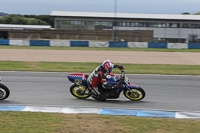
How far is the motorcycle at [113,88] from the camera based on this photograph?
1038 cm

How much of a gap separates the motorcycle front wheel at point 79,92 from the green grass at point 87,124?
2359 millimetres

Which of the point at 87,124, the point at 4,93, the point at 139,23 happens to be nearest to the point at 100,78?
the point at 87,124

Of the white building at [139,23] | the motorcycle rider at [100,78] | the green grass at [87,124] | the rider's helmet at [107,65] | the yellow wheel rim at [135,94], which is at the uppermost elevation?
the white building at [139,23]

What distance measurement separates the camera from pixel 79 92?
11.0m

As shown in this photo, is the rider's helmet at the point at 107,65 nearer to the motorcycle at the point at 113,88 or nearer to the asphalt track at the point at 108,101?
the motorcycle at the point at 113,88

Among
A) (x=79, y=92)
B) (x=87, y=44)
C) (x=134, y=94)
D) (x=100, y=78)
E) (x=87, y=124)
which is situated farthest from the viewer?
(x=87, y=44)

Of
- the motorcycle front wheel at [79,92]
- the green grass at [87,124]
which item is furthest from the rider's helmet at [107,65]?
the green grass at [87,124]

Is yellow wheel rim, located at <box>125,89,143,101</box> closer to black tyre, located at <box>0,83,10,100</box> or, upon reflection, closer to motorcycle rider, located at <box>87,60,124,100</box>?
motorcycle rider, located at <box>87,60,124,100</box>

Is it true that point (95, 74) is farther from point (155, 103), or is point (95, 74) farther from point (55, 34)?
point (55, 34)

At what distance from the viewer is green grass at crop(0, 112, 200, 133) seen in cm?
713

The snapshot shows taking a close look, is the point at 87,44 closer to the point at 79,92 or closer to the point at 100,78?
the point at 79,92

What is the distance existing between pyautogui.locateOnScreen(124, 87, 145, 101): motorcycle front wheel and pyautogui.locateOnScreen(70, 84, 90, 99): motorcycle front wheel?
132 centimetres

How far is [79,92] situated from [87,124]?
346cm

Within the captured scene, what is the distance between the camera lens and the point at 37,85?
44.6 feet
